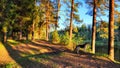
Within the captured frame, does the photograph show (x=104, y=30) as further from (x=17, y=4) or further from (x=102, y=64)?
(x=102, y=64)

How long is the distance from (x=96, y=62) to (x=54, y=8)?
2750 cm

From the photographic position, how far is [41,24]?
3725 centimetres

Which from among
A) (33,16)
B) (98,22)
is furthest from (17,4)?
(98,22)

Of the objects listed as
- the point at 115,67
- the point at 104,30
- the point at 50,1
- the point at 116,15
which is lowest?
the point at 115,67

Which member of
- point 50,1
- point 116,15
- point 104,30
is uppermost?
point 50,1

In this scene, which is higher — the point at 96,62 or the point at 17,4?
the point at 17,4

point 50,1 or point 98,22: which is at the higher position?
point 50,1

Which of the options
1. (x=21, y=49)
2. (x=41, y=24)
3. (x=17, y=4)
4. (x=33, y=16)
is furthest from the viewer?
(x=41, y=24)

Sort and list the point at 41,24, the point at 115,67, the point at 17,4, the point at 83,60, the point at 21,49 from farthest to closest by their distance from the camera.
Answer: the point at 41,24
the point at 17,4
the point at 21,49
the point at 83,60
the point at 115,67

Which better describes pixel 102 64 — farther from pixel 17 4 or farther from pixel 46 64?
pixel 17 4

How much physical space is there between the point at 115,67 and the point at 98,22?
46.8 feet

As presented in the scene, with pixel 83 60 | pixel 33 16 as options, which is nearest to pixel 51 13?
pixel 33 16

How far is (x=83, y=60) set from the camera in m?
13.0

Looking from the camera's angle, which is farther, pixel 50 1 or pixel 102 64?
pixel 50 1
